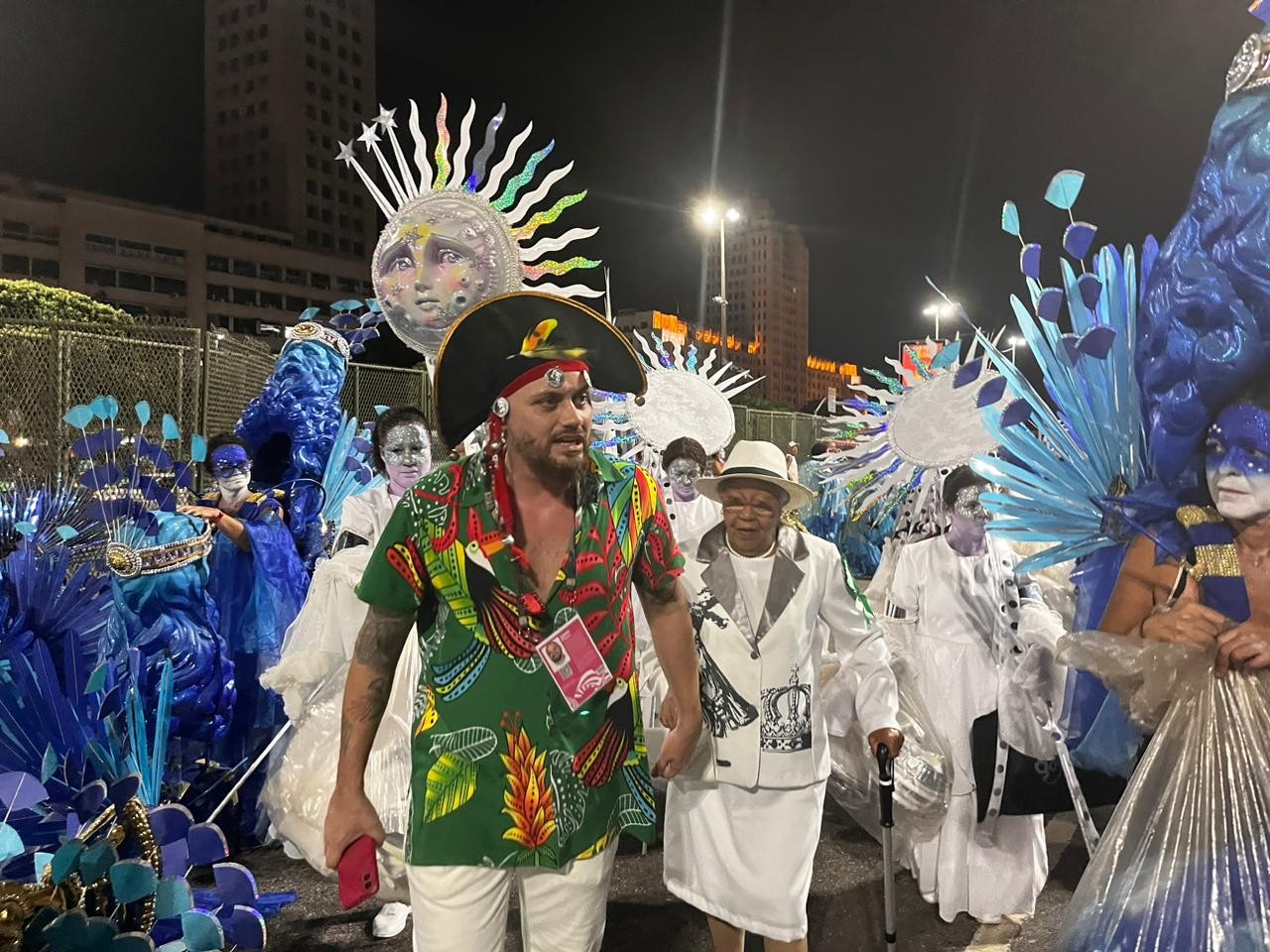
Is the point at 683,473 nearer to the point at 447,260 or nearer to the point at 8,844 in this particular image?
the point at 447,260

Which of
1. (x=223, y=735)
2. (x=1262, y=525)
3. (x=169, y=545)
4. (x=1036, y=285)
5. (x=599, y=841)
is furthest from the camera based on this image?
(x=223, y=735)

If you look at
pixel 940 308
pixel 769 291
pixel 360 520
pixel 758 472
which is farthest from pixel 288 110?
pixel 758 472

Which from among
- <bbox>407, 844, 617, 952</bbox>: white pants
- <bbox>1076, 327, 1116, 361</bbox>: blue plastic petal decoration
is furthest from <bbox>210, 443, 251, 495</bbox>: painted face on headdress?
<bbox>1076, 327, 1116, 361</bbox>: blue plastic petal decoration

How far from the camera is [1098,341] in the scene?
78.6 inches

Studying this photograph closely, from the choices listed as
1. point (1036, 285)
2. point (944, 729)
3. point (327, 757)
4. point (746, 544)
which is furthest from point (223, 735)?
point (1036, 285)

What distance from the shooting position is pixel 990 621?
12.8 ft

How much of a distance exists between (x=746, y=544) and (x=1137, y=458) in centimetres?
123

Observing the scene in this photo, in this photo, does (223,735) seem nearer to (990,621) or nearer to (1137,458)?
(990,621)

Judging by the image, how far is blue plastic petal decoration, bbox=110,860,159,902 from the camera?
1.62 metres

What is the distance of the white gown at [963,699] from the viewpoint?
3750 millimetres

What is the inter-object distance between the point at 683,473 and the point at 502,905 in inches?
174

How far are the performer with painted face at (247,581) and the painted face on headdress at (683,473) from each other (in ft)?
8.56

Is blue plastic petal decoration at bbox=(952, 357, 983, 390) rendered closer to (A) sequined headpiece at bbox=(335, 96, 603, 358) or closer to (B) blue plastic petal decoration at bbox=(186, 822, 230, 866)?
(A) sequined headpiece at bbox=(335, 96, 603, 358)

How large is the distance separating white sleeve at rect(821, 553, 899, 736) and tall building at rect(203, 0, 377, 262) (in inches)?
2751
